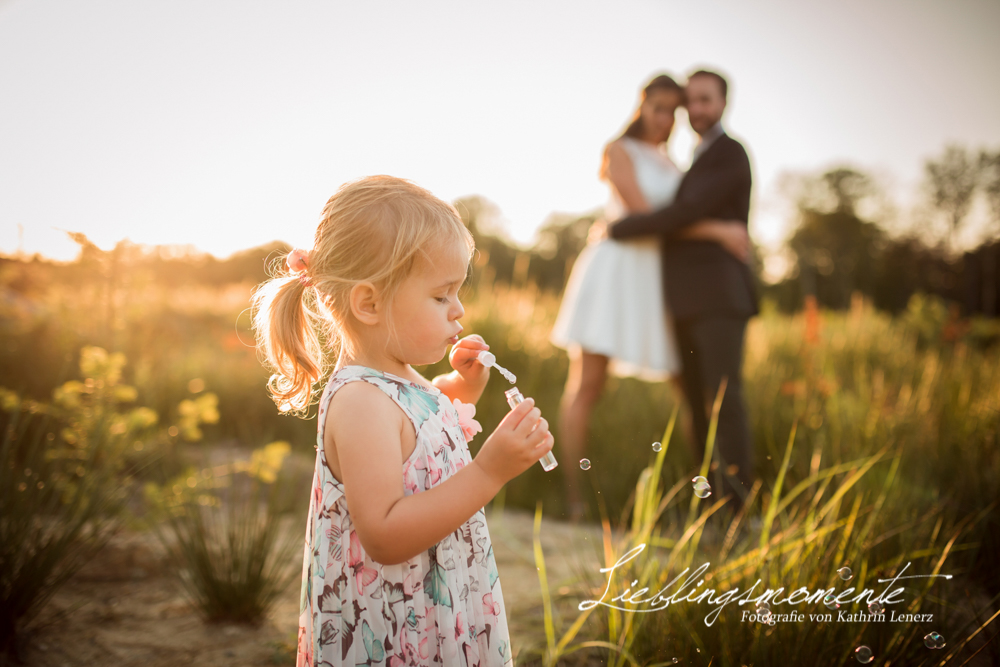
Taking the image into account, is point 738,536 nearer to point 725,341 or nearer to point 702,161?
point 725,341

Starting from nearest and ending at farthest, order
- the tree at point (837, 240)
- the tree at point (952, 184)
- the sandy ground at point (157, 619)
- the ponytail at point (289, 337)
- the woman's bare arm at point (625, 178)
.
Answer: the ponytail at point (289, 337), the sandy ground at point (157, 619), the woman's bare arm at point (625, 178), the tree at point (952, 184), the tree at point (837, 240)

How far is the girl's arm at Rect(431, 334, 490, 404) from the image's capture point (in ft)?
4.00

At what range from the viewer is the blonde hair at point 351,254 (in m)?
1.07

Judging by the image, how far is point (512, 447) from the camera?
0.96m

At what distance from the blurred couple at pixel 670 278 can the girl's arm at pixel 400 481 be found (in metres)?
1.66

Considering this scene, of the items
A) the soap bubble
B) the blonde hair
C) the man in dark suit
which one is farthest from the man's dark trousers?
the blonde hair

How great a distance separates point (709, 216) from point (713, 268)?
258 mm

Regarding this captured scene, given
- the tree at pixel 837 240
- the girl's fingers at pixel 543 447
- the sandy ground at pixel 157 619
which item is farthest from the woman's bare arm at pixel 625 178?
the tree at pixel 837 240

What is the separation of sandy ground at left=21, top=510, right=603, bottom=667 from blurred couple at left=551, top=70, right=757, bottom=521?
0.55m

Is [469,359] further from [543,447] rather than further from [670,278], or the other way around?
[670,278]

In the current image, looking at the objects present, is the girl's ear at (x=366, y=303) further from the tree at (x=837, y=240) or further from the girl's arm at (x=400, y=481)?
the tree at (x=837, y=240)

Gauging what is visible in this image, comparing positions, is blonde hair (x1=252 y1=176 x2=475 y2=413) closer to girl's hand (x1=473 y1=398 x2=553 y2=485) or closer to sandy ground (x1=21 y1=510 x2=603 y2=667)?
girl's hand (x1=473 y1=398 x2=553 y2=485)

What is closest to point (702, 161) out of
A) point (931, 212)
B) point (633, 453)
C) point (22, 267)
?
point (633, 453)

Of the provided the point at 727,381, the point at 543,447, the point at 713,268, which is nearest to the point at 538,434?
the point at 543,447
